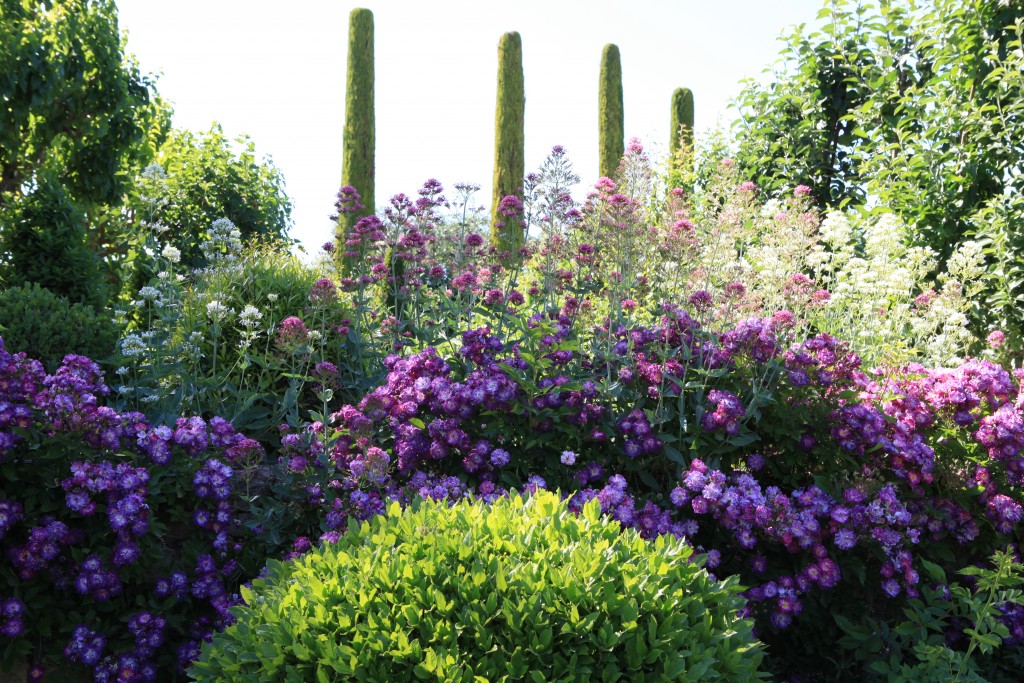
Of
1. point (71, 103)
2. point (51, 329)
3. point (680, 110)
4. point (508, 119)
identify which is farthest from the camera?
point (680, 110)

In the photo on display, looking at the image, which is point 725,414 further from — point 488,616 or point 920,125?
point 920,125

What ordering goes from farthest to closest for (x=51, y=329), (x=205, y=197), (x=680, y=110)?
1. (x=680, y=110)
2. (x=205, y=197)
3. (x=51, y=329)

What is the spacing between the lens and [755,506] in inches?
129

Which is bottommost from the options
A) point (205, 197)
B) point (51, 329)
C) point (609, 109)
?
point (51, 329)

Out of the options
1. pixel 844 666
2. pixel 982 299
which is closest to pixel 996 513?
pixel 844 666

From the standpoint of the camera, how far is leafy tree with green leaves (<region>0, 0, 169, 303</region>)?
8.53 metres

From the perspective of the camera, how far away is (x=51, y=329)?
5.23m

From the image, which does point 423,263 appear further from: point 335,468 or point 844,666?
point 844,666

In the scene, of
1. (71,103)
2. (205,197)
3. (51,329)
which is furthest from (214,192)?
(51,329)

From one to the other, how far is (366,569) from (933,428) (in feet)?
9.94

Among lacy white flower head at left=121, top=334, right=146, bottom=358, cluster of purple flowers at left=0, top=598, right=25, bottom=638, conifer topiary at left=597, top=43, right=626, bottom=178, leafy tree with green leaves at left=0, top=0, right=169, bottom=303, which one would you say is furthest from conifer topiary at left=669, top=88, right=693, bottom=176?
cluster of purple flowers at left=0, top=598, right=25, bottom=638

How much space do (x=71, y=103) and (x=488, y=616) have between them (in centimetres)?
901

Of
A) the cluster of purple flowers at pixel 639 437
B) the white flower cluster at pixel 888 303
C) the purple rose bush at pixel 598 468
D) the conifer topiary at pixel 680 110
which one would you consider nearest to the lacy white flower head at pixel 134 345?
the purple rose bush at pixel 598 468

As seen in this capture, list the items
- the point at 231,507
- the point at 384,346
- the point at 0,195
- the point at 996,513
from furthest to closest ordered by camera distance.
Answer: the point at 0,195
the point at 384,346
the point at 996,513
the point at 231,507
